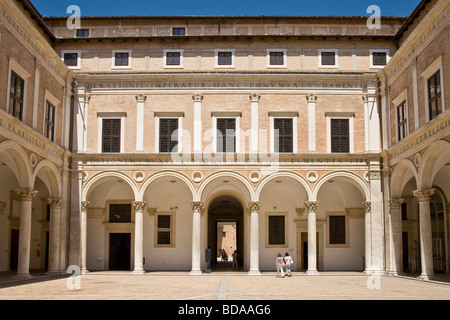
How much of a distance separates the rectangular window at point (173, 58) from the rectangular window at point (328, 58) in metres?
8.76

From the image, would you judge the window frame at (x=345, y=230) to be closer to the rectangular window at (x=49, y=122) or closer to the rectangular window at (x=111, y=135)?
the rectangular window at (x=111, y=135)

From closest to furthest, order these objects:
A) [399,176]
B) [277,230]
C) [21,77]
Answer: [21,77] < [399,176] < [277,230]

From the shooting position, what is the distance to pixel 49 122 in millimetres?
28203

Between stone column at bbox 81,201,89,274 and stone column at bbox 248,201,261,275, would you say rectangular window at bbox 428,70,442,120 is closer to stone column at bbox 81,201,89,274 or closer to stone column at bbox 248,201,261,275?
stone column at bbox 248,201,261,275

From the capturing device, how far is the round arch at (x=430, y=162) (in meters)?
23.5

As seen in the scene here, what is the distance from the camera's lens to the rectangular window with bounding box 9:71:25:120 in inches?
924

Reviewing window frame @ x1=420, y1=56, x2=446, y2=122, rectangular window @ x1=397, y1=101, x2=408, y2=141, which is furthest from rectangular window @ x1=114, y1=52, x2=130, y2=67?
window frame @ x1=420, y1=56, x2=446, y2=122

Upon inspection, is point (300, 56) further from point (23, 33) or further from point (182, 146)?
point (23, 33)

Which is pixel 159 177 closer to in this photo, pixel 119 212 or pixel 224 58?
pixel 119 212

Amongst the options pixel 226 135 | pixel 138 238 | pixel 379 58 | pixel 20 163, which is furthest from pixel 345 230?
pixel 20 163

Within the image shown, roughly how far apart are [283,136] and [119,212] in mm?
11280

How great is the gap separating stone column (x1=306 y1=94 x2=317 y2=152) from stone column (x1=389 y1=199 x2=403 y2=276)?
5272mm

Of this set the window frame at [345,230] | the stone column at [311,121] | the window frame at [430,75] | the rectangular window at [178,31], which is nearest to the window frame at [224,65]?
the rectangular window at [178,31]

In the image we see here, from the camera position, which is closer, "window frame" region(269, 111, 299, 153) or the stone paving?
the stone paving
